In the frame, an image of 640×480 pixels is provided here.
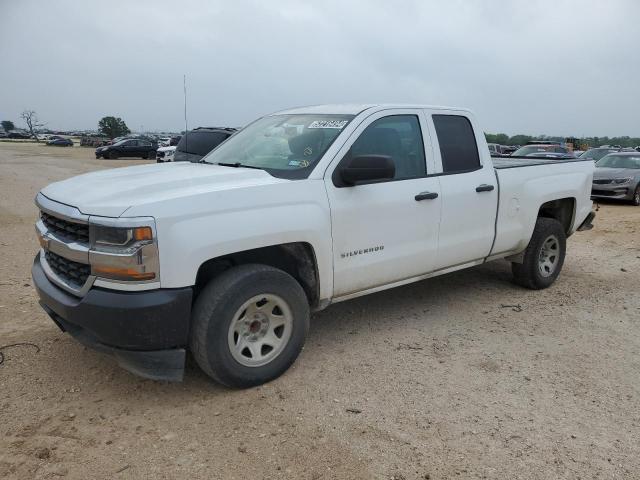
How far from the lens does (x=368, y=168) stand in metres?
3.71

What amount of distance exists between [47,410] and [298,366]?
1.64 metres

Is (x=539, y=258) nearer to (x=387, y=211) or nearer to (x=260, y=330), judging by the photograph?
(x=387, y=211)

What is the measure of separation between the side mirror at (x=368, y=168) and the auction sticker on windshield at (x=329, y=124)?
0.47 meters

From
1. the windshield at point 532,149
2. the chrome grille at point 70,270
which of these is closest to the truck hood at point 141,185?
the chrome grille at point 70,270

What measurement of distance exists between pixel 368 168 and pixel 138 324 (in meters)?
1.78

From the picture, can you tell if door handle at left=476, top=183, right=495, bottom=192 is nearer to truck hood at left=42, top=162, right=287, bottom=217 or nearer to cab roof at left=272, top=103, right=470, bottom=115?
cab roof at left=272, top=103, right=470, bottom=115

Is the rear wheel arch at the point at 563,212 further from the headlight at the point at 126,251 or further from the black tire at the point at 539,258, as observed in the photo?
the headlight at the point at 126,251

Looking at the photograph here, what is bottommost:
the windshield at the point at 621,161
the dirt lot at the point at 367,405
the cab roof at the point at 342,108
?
the dirt lot at the point at 367,405

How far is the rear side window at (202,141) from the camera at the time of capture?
33.6 feet

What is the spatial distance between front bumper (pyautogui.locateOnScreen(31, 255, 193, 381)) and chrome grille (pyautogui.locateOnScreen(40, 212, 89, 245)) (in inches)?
13.3

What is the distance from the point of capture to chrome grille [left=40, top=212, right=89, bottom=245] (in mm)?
3223

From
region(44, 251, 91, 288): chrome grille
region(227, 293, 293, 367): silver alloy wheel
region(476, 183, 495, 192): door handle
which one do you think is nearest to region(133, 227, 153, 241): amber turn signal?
region(44, 251, 91, 288): chrome grille

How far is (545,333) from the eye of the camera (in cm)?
471

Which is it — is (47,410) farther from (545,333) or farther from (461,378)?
(545,333)
